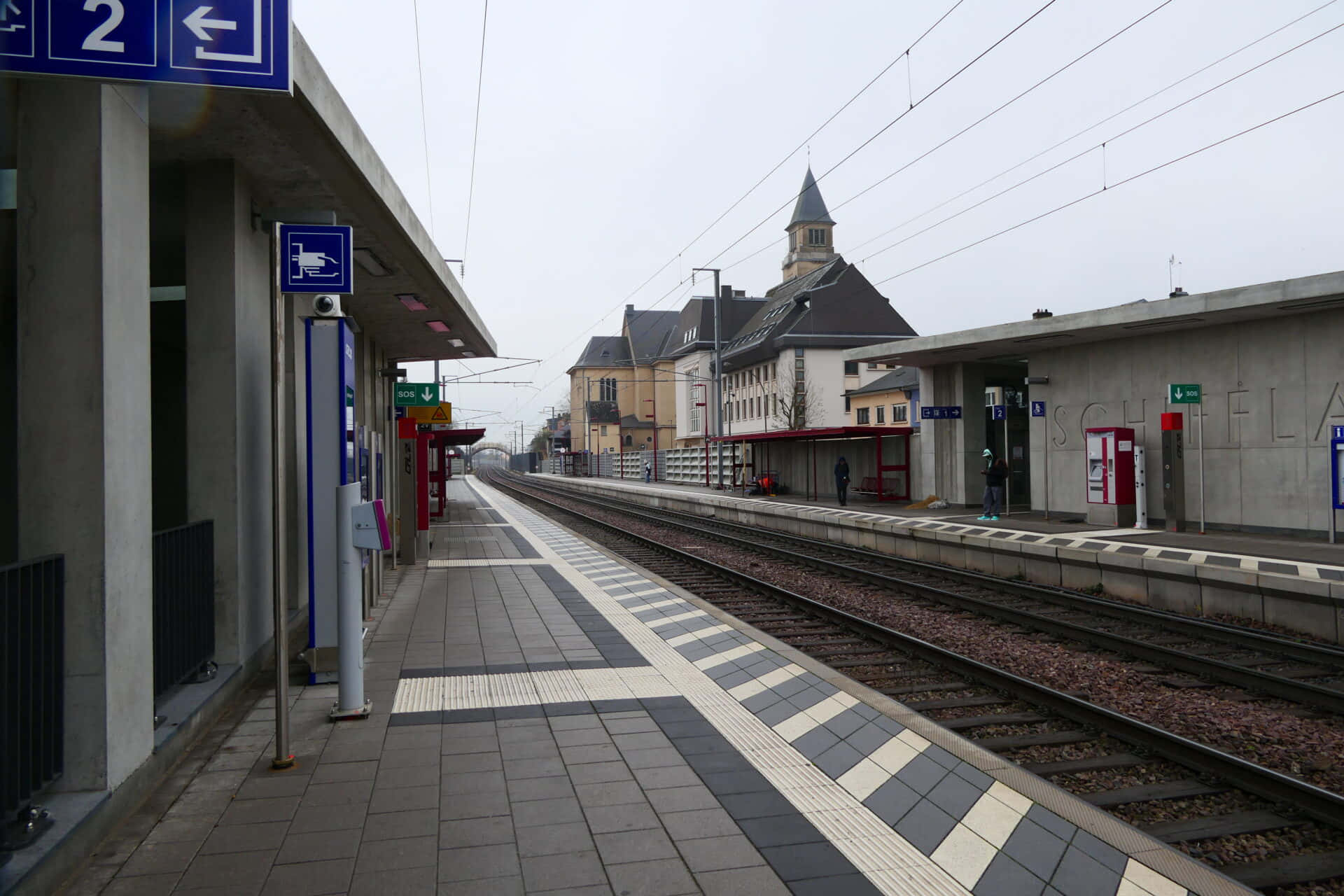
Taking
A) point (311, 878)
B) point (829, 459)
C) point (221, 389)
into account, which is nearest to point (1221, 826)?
point (311, 878)

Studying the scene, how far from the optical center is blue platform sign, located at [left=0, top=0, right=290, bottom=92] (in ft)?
12.3

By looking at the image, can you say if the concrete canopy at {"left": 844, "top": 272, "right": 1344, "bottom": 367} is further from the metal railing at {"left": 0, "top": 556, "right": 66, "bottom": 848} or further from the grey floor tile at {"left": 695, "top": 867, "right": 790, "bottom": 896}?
the metal railing at {"left": 0, "top": 556, "right": 66, "bottom": 848}

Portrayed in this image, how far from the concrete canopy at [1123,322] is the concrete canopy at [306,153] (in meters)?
12.4

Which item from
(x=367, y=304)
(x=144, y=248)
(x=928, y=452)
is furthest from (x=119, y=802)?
(x=928, y=452)

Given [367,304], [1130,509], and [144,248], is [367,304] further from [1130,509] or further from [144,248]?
[1130,509]

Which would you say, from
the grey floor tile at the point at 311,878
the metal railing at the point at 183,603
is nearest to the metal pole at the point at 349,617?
the metal railing at the point at 183,603

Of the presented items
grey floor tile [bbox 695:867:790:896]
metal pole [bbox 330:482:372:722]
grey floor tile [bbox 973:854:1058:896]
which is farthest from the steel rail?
metal pole [bbox 330:482:372:722]

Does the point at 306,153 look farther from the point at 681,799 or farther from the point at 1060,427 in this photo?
the point at 1060,427

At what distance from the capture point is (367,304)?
13.3 m

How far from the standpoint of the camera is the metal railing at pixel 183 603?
5.49 meters

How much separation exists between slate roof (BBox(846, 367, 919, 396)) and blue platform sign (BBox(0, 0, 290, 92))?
4472cm

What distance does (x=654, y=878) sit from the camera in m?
3.68

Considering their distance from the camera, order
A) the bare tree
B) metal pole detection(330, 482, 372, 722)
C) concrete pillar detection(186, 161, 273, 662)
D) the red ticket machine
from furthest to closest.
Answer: the bare tree
the red ticket machine
concrete pillar detection(186, 161, 273, 662)
metal pole detection(330, 482, 372, 722)

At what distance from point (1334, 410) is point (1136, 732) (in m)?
12.1
